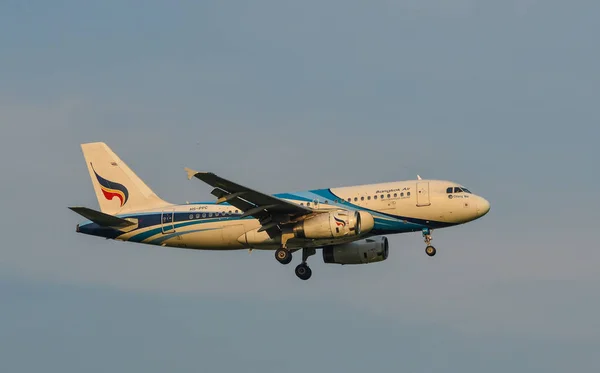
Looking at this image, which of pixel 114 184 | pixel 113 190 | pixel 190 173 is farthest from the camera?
pixel 114 184

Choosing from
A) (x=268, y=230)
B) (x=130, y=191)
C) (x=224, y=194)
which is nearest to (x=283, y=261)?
(x=268, y=230)

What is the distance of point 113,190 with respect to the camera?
6781cm

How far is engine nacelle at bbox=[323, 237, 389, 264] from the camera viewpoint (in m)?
66.4

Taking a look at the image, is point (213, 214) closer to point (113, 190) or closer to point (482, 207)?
point (113, 190)

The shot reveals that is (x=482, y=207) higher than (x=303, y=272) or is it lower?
higher

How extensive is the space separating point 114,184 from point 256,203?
36.7 ft

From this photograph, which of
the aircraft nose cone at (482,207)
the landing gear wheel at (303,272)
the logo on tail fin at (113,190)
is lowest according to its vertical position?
the landing gear wheel at (303,272)

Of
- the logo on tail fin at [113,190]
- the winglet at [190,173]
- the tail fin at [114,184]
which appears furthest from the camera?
the logo on tail fin at [113,190]

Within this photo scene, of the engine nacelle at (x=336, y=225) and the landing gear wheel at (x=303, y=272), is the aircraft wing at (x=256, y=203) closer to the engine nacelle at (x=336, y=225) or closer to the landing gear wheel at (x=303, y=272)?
the engine nacelle at (x=336, y=225)

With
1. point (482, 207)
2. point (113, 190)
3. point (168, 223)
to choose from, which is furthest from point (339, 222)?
point (113, 190)

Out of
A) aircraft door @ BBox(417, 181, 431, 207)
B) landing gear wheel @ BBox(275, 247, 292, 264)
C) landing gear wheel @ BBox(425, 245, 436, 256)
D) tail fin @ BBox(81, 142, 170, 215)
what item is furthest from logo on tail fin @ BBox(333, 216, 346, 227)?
tail fin @ BBox(81, 142, 170, 215)

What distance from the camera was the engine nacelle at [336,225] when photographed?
198ft

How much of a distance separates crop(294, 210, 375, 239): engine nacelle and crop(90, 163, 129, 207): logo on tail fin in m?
11.3

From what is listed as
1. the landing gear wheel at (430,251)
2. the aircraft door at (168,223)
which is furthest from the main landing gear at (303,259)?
the landing gear wheel at (430,251)
